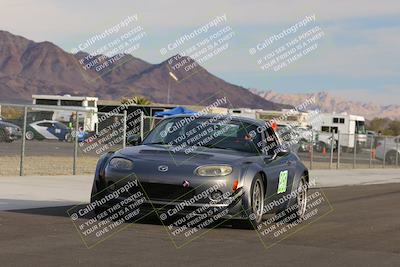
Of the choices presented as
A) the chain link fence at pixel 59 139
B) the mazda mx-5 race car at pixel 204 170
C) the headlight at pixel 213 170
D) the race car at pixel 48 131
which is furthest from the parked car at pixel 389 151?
the headlight at pixel 213 170

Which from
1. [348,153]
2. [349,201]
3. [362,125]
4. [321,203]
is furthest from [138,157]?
[362,125]

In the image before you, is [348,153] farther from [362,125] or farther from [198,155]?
[198,155]

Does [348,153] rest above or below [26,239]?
below

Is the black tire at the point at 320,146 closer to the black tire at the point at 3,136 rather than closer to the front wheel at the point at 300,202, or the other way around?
the black tire at the point at 3,136

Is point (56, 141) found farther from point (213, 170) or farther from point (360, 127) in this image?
point (360, 127)

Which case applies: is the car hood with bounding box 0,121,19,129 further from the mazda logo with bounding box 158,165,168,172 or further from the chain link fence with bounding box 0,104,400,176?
the mazda logo with bounding box 158,165,168,172

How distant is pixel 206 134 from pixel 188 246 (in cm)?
277

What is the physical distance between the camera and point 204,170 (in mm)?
9859

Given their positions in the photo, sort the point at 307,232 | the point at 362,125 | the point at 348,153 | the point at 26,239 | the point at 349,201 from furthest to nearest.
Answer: the point at 362,125 → the point at 348,153 → the point at 349,201 → the point at 307,232 → the point at 26,239

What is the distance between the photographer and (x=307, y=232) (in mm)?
10406

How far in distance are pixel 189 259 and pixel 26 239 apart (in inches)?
74.6

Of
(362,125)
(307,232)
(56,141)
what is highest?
(307,232)

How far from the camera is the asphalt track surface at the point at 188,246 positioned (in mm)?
7549

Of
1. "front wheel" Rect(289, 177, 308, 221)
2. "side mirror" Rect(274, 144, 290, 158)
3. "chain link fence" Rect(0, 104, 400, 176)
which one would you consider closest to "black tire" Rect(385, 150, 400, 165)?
"chain link fence" Rect(0, 104, 400, 176)
